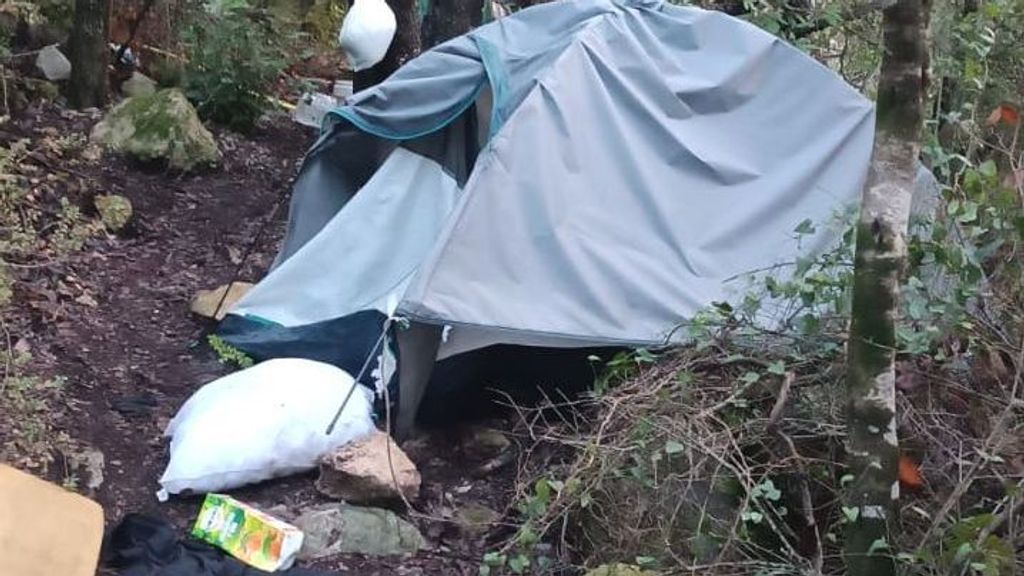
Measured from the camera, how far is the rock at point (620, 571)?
288 cm

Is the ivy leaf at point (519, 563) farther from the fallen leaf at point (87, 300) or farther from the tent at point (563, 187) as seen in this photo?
the fallen leaf at point (87, 300)

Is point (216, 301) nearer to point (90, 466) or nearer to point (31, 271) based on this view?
point (31, 271)

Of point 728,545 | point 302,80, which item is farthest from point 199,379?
point 302,80

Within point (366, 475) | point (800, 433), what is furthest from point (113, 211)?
point (800, 433)

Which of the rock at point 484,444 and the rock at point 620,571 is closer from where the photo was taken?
the rock at point 620,571

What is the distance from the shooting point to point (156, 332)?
4.81 metres

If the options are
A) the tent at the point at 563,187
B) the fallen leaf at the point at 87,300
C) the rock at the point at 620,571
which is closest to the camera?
the rock at the point at 620,571

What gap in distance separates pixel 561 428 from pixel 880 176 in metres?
1.57

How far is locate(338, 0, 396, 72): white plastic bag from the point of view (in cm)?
523

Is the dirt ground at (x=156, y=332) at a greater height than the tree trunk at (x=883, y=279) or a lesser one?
lesser

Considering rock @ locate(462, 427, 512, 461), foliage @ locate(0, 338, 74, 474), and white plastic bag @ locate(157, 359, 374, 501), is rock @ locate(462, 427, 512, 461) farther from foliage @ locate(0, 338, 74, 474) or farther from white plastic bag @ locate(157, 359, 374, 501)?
foliage @ locate(0, 338, 74, 474)

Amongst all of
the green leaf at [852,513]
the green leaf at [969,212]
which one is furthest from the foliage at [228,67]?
the green leaf at [852,513]

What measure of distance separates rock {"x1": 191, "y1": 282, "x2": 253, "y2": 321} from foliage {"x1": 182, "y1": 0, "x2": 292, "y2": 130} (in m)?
2.60

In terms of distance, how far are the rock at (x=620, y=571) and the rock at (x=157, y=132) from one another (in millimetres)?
4290
